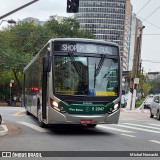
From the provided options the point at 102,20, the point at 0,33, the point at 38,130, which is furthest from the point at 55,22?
the point at 38,130

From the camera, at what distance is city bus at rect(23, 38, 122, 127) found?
14.2 m

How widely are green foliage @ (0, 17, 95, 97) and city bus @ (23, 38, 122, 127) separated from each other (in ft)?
130

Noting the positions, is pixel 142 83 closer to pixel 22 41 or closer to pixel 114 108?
pixel 22 41

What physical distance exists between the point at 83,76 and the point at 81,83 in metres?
0.25

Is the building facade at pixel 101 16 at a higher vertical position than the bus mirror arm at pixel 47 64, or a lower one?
higher

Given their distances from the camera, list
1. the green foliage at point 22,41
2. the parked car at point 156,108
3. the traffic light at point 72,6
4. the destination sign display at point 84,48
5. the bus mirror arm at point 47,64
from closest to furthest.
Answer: the bus mirror arm at point 47,64
the destination sign display at point 84,48
the traffic light at point 72,6
the parked car at point 156,108
the green foliage at point 22,41

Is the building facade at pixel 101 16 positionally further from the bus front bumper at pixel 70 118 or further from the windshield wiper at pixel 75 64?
the bus front bumper at pixel 70 118

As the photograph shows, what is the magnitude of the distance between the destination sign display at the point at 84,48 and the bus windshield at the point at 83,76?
0.75 feet

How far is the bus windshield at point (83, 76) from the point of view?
566 inches

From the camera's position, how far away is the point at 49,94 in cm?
1437

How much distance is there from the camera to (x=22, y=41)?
64812 millimetres

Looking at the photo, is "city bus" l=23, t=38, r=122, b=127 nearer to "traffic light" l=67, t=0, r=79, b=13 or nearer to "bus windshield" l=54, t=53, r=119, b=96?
"bus windshield" l=54, t=53, r=119, b=96

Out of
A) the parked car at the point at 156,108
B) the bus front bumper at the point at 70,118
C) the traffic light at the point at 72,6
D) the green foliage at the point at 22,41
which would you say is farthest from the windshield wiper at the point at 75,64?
the green foliage at the point at 22,41

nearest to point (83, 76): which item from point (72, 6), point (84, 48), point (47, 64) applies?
point (84, 48)
